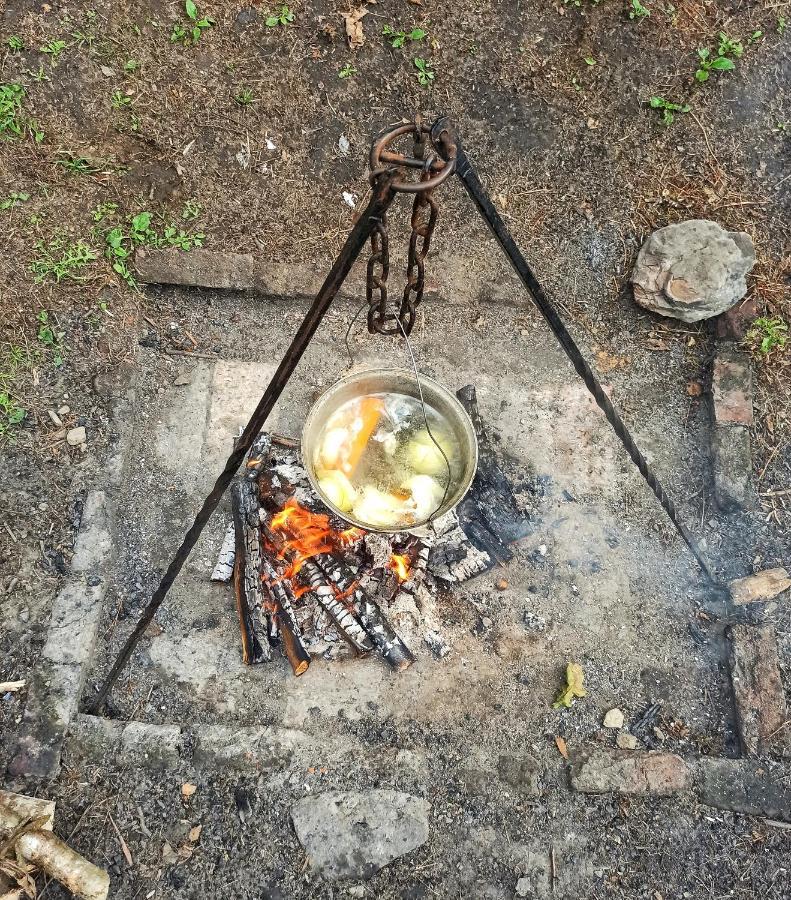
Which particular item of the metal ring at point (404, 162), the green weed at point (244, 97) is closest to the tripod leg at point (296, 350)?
the metal ring at point (404, 162)

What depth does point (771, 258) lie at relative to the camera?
13.5 ft

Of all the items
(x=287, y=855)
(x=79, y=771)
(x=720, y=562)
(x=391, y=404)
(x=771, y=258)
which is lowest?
(x=287, y=855)

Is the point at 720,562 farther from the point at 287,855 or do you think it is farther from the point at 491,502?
the point at 287,855

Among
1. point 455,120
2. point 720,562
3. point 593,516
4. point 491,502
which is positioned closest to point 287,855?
point 491,502

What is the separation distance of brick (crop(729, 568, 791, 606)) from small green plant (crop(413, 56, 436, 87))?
12.1 ft

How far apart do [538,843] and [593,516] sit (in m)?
1.69

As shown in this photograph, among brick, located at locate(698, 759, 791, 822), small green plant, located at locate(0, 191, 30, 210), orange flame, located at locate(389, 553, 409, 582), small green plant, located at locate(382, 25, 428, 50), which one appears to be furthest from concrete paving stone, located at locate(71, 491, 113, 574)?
small green plant, located at locate(382, 25, 428, 50)

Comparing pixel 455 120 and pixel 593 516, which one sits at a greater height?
pixel 455 120

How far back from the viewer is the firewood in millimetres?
2572

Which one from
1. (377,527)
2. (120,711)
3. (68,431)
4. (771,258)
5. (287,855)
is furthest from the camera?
(771,258)

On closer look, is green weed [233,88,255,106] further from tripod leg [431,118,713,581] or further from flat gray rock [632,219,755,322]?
flat gray rock [632,219,755,322]

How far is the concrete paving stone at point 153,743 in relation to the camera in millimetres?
2906

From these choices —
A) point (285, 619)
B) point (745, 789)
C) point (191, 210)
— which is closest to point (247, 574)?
point (285, 619)

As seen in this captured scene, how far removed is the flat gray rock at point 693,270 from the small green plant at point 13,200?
382 cm
